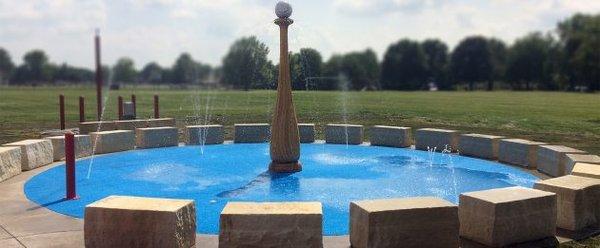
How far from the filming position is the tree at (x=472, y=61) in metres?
101

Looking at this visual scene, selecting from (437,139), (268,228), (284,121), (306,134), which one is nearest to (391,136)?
(437,139)

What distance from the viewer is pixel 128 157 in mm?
14906

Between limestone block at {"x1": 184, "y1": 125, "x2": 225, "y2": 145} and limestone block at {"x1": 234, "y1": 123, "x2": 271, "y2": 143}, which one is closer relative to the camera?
limestone block at {"x1": 184, "y1": 125, "x2": 225, "y2": 145}

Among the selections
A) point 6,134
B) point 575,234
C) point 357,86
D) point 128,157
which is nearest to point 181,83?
point 357,86

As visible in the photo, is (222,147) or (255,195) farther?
(222,147)

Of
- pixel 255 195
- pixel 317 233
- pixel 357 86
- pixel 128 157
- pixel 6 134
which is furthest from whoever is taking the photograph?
pixel 357 86

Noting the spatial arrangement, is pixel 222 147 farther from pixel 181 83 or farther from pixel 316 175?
pixel 181 83

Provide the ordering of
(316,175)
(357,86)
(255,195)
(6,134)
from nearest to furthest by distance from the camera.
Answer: (255,195) < (316,175) < (6,134) < (357,86)

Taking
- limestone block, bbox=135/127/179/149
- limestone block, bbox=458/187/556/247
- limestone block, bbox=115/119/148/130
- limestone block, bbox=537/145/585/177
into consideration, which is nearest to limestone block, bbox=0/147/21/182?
limestone block, bbox=135/127/179/149

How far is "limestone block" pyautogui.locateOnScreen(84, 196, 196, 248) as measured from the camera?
6.08 m

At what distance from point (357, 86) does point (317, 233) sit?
96.1 meters

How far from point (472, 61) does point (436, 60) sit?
9.56m

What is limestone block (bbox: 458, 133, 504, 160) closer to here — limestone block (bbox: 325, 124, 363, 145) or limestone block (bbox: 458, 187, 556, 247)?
limestone block (bbox: 325, 124, 363, 145)

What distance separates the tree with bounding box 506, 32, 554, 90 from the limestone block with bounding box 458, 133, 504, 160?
87.7m
